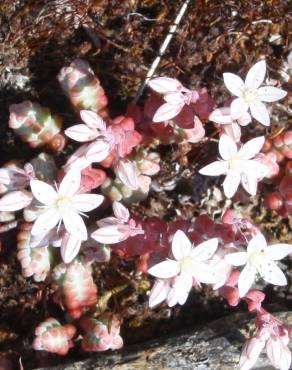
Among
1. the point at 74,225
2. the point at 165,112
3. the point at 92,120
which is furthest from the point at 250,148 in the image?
the point at 74,225

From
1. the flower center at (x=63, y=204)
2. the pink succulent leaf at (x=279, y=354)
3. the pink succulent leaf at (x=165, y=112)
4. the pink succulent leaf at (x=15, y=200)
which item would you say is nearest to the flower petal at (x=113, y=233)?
the flower center at (x=63, y=204)

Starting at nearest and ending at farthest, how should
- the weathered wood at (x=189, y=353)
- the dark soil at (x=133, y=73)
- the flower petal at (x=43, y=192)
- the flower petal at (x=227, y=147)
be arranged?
the flower petal at (x=43, y=192), the flower petal at (x=227, y=147), the weathered wood at (x=189, y=353), the dark soil at (x=133, y=73)

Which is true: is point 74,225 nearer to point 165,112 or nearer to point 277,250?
point 165,112

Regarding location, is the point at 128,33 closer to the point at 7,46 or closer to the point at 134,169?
the point at 7,46

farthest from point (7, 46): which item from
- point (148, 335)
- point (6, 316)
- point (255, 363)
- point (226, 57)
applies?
point (255, 363)

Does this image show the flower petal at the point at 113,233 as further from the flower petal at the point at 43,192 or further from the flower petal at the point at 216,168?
the flower petal at the point at 216,168

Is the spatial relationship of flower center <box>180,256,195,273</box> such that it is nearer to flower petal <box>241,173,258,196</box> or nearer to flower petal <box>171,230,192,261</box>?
flower petal <box>171,230,192,261</box>

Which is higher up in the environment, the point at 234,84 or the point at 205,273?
the point at 234,84
